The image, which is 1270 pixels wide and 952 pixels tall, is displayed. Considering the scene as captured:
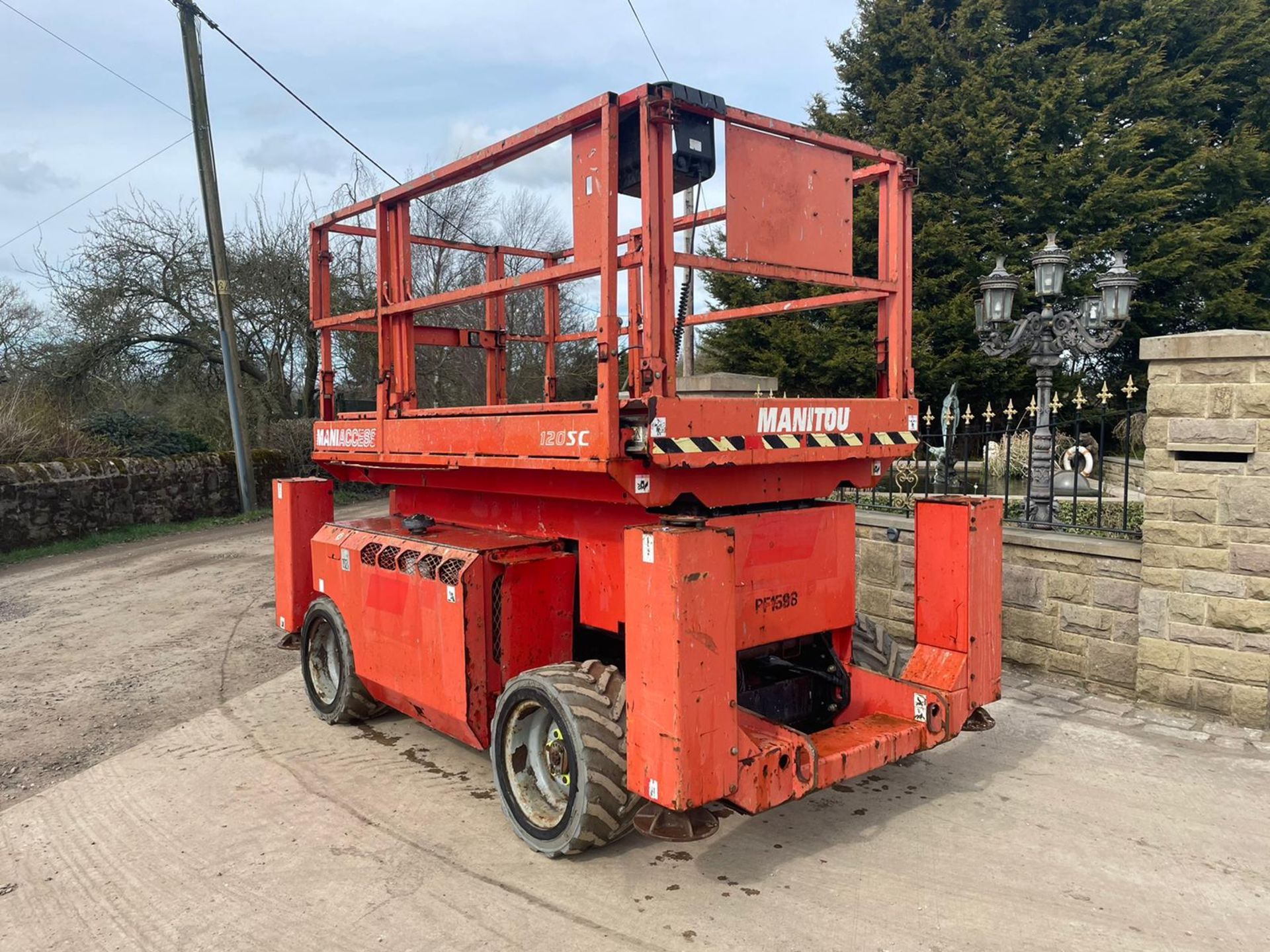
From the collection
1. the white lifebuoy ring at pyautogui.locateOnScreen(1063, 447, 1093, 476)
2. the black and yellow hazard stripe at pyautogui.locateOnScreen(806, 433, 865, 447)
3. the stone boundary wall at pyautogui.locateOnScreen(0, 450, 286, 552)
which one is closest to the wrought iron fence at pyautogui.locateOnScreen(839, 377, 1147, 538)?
the white lifebuoy ring at pyautogui.locateOnScreen(1063, 447, 1093, 476)

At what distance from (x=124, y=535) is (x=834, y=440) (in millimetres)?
13202

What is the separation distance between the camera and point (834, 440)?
3980 millimetres

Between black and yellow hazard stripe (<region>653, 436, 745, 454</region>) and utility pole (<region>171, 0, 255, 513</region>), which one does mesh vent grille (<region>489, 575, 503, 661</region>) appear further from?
utility pole (<region>171, 0, 255, 513</region>)

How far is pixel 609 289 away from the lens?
331 centimetres

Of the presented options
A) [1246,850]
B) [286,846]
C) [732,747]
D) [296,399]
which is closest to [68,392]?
[296,399]

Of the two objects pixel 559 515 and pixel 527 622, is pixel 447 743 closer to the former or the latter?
pixel 527 622

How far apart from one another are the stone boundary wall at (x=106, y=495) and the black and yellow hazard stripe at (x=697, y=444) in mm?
10426

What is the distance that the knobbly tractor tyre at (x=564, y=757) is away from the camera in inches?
131

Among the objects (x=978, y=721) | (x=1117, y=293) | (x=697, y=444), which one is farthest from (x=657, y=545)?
(x=1117, y=293)

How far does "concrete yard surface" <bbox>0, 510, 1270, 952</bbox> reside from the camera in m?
3.11

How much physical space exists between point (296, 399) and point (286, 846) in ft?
63.7

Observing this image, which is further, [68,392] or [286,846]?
[68,392]

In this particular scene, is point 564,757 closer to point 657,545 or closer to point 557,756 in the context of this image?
point 557,756

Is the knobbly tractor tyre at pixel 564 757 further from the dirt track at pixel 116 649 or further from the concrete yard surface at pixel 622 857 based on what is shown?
the dirt track at pixel 116 649
